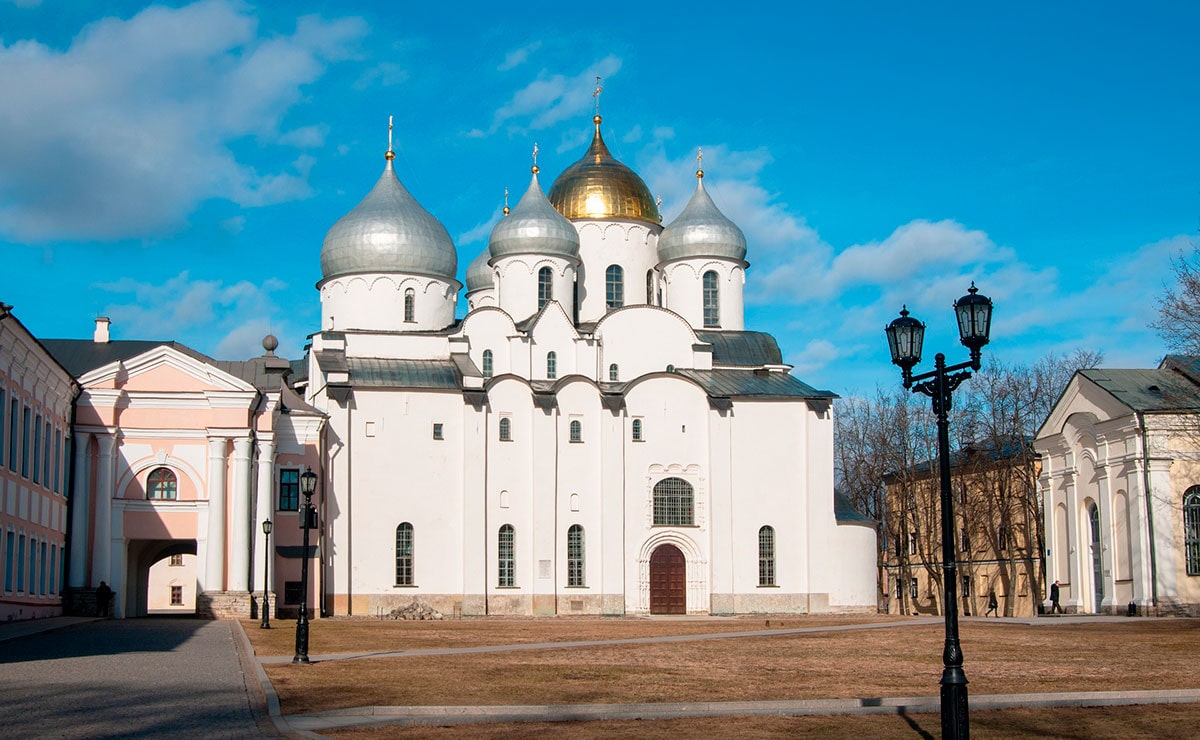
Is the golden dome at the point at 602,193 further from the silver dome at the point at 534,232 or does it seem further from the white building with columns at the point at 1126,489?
the white building with columns at the point at 1126,489

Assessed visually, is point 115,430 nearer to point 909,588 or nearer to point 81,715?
Result: point 81,715

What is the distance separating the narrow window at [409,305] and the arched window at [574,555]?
33.7 feet

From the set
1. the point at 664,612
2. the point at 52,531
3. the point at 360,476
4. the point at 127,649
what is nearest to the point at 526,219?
the point at 360,476

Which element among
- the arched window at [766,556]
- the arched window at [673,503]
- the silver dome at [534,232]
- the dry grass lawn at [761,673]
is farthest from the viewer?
the silver dome at [534,232]

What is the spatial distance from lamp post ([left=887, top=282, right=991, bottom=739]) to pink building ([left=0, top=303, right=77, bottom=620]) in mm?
20892

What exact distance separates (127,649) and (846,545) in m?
33.5

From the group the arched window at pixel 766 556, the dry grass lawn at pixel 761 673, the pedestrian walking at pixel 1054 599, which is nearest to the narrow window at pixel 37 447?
the dry grass lawn at pixel 761 673

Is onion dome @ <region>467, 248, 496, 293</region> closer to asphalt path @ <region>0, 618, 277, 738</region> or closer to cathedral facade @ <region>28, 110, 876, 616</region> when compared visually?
cathedral facade @ <region>28, 110, 876, 616</region>

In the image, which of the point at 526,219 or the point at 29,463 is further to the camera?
the point at 526,219

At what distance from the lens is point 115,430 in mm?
41281

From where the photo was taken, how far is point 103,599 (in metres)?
40.2

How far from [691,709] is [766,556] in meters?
36.3

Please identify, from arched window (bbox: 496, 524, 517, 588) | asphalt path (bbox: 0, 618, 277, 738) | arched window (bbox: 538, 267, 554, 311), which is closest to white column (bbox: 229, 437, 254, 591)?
arched window (bbox: 496, 524, 517, 588)

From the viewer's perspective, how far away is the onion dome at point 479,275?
210 ft
